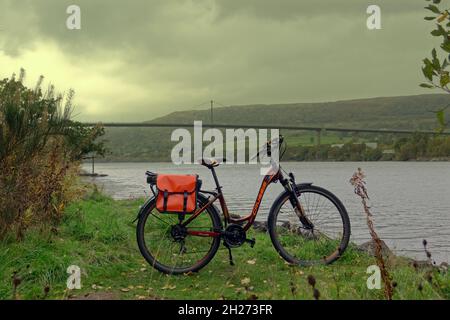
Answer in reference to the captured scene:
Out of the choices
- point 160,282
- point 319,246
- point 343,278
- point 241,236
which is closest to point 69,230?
point 160,282

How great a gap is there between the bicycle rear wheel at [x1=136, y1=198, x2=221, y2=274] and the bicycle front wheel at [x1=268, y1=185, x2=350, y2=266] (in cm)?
73

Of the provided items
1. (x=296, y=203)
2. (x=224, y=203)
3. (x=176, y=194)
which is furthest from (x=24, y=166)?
(x=296, y=203)

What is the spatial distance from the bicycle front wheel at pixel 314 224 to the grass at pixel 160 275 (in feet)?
0.64

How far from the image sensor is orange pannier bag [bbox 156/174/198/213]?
566 cm

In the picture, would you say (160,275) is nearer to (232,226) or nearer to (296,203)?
(232,226)

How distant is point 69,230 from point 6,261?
207 cm

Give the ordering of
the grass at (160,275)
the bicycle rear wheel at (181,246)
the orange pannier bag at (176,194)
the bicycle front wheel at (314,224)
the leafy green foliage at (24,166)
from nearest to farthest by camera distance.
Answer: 1. the grass at (160,275)
2. the orange pannier bag at (176,194)
3. the bicycle rear wheel at (181,246)
4. the bicycle front wheel at (314,224)
5. the leafy green foliage at (24,166)

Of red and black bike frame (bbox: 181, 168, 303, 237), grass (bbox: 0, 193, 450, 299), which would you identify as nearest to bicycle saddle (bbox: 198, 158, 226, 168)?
red and black bike frame (bbox: 181, 168, 303, 237)

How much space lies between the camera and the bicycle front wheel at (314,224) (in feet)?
19.3

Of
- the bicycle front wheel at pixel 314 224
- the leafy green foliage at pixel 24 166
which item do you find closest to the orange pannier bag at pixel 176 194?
the bicycle front wheel at pixel 314 224

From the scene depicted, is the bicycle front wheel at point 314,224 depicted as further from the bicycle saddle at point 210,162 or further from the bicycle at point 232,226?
the bicycle saddle at point 210,162

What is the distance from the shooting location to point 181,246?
5.96 metres

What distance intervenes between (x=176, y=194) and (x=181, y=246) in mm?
690
